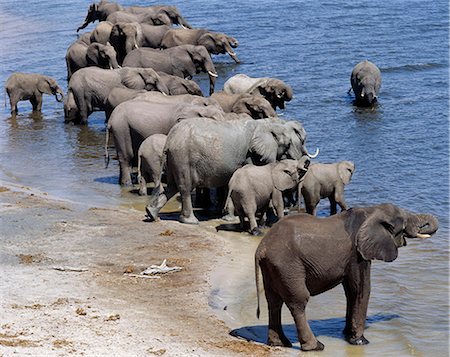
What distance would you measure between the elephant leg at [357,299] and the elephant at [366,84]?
15191 mm

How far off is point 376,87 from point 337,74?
3.79 m

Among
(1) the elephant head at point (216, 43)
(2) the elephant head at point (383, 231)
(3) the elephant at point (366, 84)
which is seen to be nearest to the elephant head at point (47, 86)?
(3) the elephant at point (366, 84)

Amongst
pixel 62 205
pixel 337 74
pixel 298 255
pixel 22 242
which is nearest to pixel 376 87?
pixel 337 74

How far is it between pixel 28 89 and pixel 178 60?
421cm

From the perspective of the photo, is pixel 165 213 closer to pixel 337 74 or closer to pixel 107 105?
pixel 107 105

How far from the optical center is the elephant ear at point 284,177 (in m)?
14.2

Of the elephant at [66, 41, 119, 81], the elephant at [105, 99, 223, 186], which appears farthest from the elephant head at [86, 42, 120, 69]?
the elephant at [105, 99, 223, 186]

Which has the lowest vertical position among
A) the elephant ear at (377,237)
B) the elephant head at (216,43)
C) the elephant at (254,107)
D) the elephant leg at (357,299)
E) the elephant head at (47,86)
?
the elephant head at (216,43)

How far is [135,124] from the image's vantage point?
17.1 meters

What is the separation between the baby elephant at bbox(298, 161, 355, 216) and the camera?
15000 millimetres

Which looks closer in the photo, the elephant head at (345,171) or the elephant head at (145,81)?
the elephant head at (345,171)

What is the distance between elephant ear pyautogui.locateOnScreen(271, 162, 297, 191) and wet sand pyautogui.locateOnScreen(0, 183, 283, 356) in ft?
3.46

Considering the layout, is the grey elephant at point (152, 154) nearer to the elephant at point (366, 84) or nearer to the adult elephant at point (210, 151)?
the adult elephant at point (210, 151)

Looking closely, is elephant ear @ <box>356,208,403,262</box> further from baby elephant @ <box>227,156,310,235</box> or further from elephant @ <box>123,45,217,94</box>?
elephant @ <box>123,45,217,94</box>
